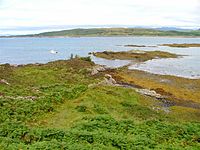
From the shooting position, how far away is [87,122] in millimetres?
24844

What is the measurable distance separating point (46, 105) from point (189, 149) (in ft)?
46.9

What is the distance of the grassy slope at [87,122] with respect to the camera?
68.6 feet

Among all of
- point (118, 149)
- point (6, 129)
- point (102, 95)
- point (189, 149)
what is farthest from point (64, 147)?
point (102, 95)

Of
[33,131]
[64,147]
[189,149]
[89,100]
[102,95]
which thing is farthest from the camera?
[102,95]

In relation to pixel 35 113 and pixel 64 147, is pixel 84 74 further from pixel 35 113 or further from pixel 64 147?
pixel 64 147

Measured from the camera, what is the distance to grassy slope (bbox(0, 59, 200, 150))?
20.9 metres

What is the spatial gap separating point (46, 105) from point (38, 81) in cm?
1612

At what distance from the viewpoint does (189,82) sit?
56906 mm

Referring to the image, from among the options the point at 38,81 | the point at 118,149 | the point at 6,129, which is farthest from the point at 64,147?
the point at 38,81

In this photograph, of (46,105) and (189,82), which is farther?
(189,82)

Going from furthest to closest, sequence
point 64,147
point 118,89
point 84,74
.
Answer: point 84,74 → point 118,89 → point 64,147

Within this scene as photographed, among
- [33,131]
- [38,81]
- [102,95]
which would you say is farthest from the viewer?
[38,81]

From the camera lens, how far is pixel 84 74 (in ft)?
187

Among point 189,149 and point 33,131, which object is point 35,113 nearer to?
point 33,131
